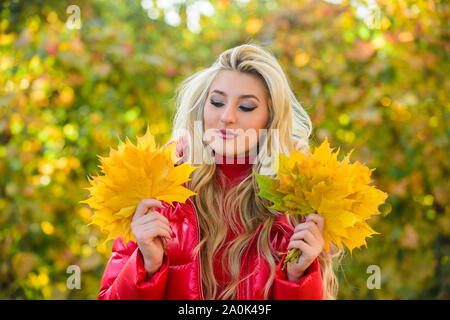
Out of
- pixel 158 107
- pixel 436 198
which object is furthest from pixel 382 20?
pixel 158 107

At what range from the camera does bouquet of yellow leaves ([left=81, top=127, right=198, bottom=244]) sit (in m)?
1.16

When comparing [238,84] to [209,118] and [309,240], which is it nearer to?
[209,118]

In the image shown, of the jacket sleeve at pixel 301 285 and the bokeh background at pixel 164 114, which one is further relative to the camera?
the bokeh background at pixel 164 114

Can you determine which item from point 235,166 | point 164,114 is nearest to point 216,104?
point 235,166

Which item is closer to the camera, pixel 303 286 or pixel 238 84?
pixel 303 286

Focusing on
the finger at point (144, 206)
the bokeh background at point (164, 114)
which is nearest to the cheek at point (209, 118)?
the finger at point (144, 206)

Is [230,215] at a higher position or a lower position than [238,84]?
lower

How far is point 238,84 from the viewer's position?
55.2 inches

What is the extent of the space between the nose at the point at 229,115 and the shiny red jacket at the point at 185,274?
0.26 metres

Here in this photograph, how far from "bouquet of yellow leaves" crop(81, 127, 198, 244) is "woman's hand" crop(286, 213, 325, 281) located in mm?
306

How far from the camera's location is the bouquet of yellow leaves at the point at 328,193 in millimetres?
1166

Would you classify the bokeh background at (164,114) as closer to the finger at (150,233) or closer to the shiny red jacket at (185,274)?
the shiny red jacket at (185,274)

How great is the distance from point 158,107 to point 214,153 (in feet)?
4.76

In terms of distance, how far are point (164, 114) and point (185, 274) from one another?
5.51 feet
